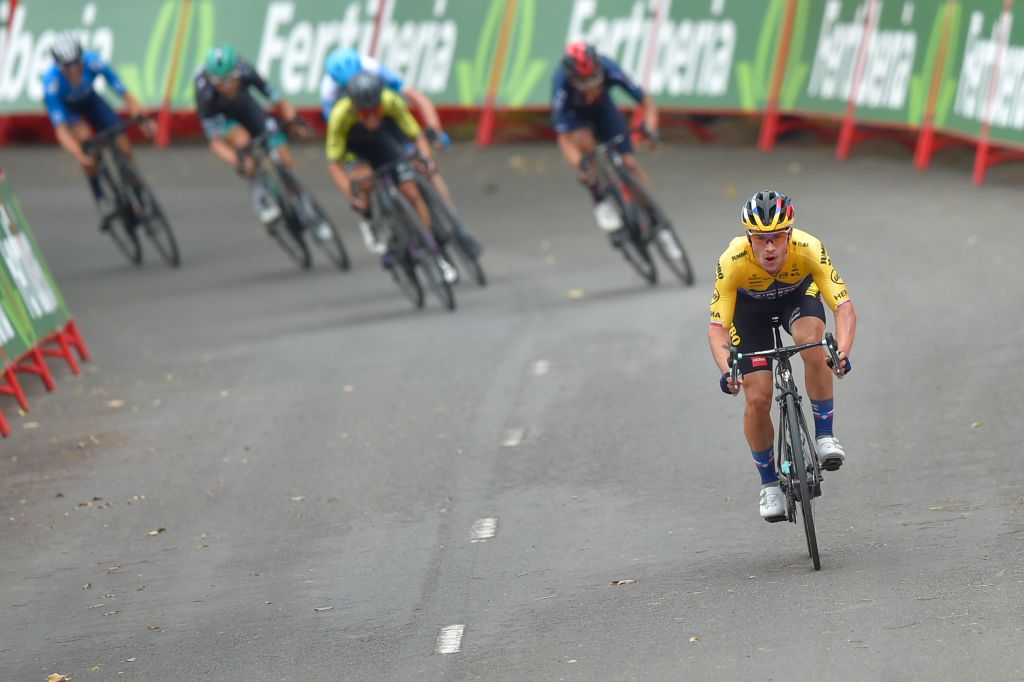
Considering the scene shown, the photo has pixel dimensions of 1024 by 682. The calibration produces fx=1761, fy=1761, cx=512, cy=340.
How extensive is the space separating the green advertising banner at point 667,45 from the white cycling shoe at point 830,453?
46.6 ft

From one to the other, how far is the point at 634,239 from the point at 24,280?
5028mm

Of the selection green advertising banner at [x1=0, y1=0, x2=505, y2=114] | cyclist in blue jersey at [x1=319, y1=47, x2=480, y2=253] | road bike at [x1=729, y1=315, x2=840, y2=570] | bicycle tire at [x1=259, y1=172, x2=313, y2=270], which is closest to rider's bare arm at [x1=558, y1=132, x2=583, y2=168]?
cyclist in blue jersey at [x1=319, y1=47, x2=480, y2=253]

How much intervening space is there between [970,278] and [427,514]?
20.6ft

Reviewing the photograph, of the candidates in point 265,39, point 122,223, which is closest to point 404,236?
point 122,223

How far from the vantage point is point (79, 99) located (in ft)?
59.0

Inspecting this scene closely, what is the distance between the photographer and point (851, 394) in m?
11.1

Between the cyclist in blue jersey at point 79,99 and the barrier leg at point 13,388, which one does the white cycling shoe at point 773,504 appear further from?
the cyclist in blue jersey at point 79,99

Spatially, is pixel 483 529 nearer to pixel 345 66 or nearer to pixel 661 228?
pixel 661 228

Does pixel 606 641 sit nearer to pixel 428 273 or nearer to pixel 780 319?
pixel 780 319

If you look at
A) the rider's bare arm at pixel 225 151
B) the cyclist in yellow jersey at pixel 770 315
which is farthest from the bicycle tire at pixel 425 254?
the cyclist in yellow jersey at pixel 770 315

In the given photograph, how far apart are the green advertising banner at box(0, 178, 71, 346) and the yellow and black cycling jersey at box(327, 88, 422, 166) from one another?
259 centimetres

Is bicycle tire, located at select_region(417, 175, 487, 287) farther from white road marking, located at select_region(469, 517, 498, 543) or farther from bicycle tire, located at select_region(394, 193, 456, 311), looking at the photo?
white road marking, located at select_region(469, 517, 498, 543)

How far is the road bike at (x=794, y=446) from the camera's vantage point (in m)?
7.60

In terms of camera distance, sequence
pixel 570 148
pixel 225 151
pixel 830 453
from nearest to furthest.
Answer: pixel 830 453, pixel 570 148, pixel 225 151
